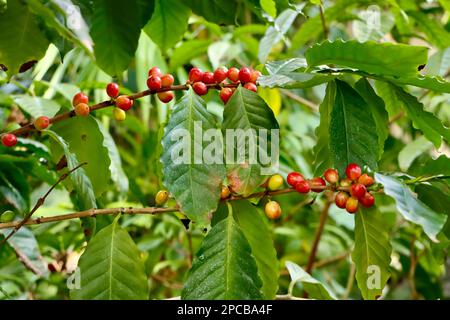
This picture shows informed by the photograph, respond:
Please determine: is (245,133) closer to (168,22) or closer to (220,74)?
(220,74)

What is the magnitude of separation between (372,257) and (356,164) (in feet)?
0.36

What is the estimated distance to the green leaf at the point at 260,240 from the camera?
2.12 feet

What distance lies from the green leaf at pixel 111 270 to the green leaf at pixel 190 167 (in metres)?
0.10

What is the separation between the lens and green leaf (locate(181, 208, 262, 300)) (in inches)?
21.6

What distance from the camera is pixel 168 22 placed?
29.9 inches

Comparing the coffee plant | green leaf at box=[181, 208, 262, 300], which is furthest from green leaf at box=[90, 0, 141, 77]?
green leaf at box=[181, 208, 262, 300]

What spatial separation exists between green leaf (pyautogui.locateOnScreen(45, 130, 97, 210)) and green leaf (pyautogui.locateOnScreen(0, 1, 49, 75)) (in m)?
0.08

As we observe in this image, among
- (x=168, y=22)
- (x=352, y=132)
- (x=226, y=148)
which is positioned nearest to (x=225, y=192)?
(x=226, y=148)

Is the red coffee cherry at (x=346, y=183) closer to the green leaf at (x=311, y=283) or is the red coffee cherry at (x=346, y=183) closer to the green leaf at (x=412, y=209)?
the green leaf at (x=412, y=209)

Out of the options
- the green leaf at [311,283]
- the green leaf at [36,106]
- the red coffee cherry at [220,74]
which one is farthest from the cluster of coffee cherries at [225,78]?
the green leaf at [36,106]

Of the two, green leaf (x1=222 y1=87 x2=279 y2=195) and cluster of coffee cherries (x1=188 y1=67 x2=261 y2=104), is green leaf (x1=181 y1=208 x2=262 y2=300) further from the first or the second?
cluster of coffee cherries (x1=188 y1=67 x2=261 y2=104)

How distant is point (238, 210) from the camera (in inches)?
25.4

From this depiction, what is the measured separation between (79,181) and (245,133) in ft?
0.62
